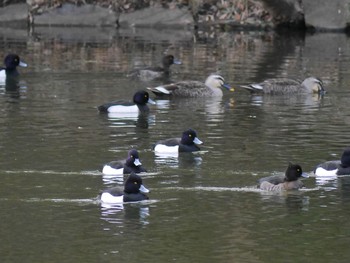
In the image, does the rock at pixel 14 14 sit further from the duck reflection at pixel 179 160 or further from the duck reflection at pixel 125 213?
the duck reflection at pixel 125 213

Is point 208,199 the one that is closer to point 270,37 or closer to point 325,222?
point 325,222

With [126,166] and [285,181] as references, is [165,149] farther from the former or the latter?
[285,181]

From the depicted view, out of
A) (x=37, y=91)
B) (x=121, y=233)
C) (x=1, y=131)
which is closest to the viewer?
(x=121, y=233)

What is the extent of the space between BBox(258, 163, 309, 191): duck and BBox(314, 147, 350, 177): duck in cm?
97

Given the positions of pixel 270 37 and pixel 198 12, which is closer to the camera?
pixel 270 37

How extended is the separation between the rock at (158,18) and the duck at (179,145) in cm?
3058

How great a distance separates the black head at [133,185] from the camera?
1702 cm

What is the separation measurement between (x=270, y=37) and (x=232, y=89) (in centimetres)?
1813

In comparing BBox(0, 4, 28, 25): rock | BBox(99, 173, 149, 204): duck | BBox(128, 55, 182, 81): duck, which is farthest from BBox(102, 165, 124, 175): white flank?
BBox(0, 4, 28, 25): rock

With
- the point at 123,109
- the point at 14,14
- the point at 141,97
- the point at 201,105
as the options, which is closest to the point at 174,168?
the point at 123,109

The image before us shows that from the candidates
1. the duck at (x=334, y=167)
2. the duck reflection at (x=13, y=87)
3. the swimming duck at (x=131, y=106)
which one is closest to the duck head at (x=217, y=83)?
the swimming duck at (x=131, y=106)

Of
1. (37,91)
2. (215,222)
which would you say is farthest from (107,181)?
(37,91)

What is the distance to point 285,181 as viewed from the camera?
17969 millimetres

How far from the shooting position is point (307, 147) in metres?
21.6
